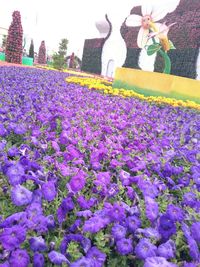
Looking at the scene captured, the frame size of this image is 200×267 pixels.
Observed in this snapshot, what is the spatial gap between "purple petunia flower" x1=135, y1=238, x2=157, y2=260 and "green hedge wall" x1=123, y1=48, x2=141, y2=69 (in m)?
24.7

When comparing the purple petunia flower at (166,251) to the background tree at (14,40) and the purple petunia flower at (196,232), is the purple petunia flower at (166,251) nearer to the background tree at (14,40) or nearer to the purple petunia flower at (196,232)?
the purple petunia flower at (196,232)

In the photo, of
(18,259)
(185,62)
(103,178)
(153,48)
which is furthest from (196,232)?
(185,62)

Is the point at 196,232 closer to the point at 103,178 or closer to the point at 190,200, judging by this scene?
the point at 190,200

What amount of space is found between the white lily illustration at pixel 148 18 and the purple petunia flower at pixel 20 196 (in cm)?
1536

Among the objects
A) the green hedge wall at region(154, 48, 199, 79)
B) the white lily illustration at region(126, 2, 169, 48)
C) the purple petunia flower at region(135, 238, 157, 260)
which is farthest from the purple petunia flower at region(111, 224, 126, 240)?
the green hedge wall at region(154, 48, 199, 79)

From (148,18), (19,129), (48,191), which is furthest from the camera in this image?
(148,18)

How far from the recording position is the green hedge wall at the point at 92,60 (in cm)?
3041

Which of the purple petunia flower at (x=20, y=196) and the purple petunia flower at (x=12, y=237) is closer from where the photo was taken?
the purple petunia flower at (x=12, y=237)

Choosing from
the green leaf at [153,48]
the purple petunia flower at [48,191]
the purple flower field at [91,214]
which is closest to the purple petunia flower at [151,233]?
the purple flower field at [91,214]

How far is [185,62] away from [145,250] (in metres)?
20.1

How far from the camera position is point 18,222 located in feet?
5.29

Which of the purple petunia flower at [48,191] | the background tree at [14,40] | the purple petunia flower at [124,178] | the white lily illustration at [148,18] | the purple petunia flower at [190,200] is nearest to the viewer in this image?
the purple petunia flower at [48,191]

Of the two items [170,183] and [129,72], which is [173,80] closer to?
[129,72]

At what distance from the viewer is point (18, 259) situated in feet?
4.52
